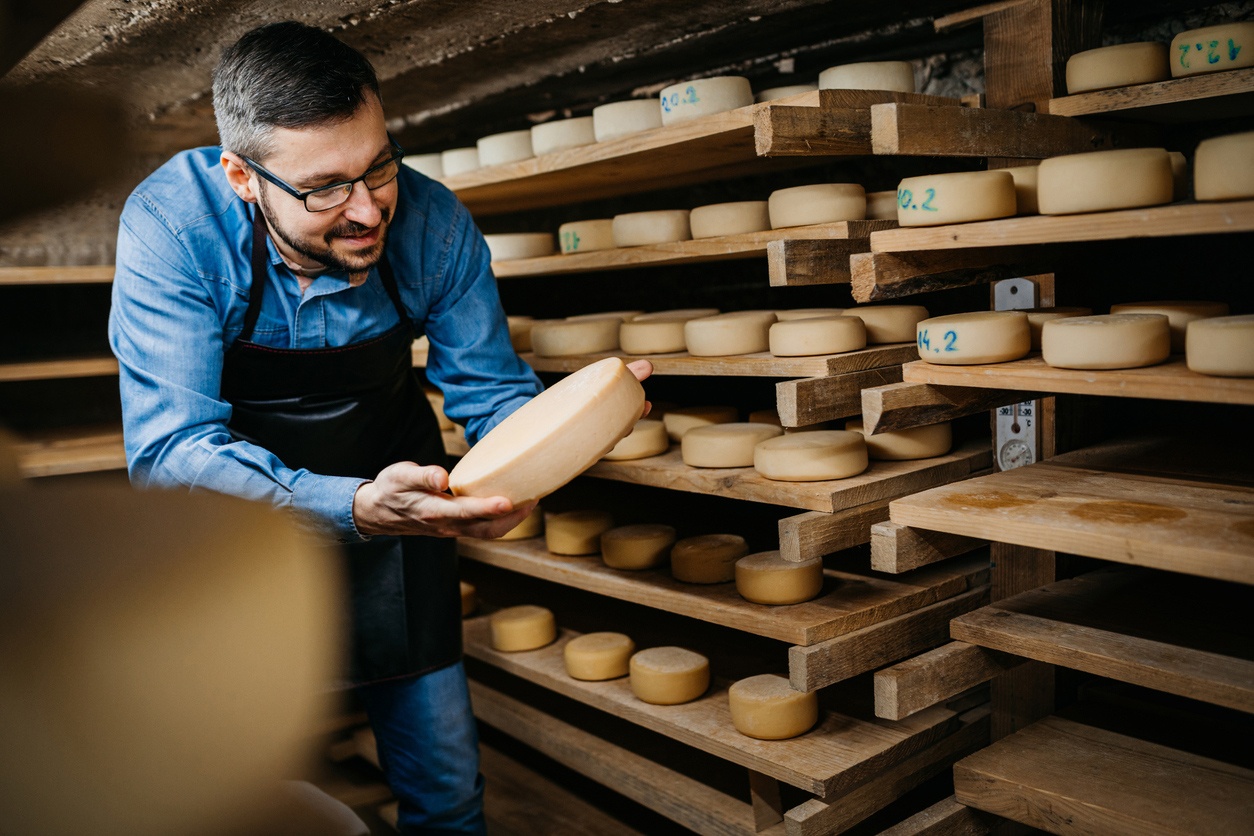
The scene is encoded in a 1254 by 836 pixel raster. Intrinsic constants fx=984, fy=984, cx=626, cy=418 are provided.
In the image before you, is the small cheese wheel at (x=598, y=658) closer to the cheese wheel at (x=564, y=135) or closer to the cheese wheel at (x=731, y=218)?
the cheese wheel at (x=731, y=218)

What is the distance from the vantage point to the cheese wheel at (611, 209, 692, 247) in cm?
240

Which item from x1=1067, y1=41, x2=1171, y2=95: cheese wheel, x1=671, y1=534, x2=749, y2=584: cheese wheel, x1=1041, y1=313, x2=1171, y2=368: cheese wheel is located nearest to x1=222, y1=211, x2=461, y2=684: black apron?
x1=671, y1=534, x2=749, y2=584: cheese wheel

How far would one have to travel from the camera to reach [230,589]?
28cm

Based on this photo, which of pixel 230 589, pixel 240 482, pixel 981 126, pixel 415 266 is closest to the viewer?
pixel 230 589

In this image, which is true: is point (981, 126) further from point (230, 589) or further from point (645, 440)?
point (230, 589)

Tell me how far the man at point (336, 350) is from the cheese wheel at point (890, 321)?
594mm

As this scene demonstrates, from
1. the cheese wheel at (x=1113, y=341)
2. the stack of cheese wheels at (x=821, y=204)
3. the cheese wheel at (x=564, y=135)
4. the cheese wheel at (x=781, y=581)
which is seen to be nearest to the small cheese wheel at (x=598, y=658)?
the cheese wheel at (x=781, y=581)

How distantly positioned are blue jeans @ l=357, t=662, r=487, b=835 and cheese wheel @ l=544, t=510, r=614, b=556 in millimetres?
538

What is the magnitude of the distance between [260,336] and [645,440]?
0.93 meters

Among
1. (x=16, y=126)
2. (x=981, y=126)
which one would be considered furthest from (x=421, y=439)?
(x=16, y=126)

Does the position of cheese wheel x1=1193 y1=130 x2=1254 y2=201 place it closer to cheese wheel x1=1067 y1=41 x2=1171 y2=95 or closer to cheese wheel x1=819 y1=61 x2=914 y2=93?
cheese wheel x1=1067 y1=41 x2=1171 y2=95

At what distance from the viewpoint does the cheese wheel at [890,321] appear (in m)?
2.13

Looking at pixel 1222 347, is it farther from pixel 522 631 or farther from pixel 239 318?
pixel 522 631

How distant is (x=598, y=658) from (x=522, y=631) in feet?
1.07
